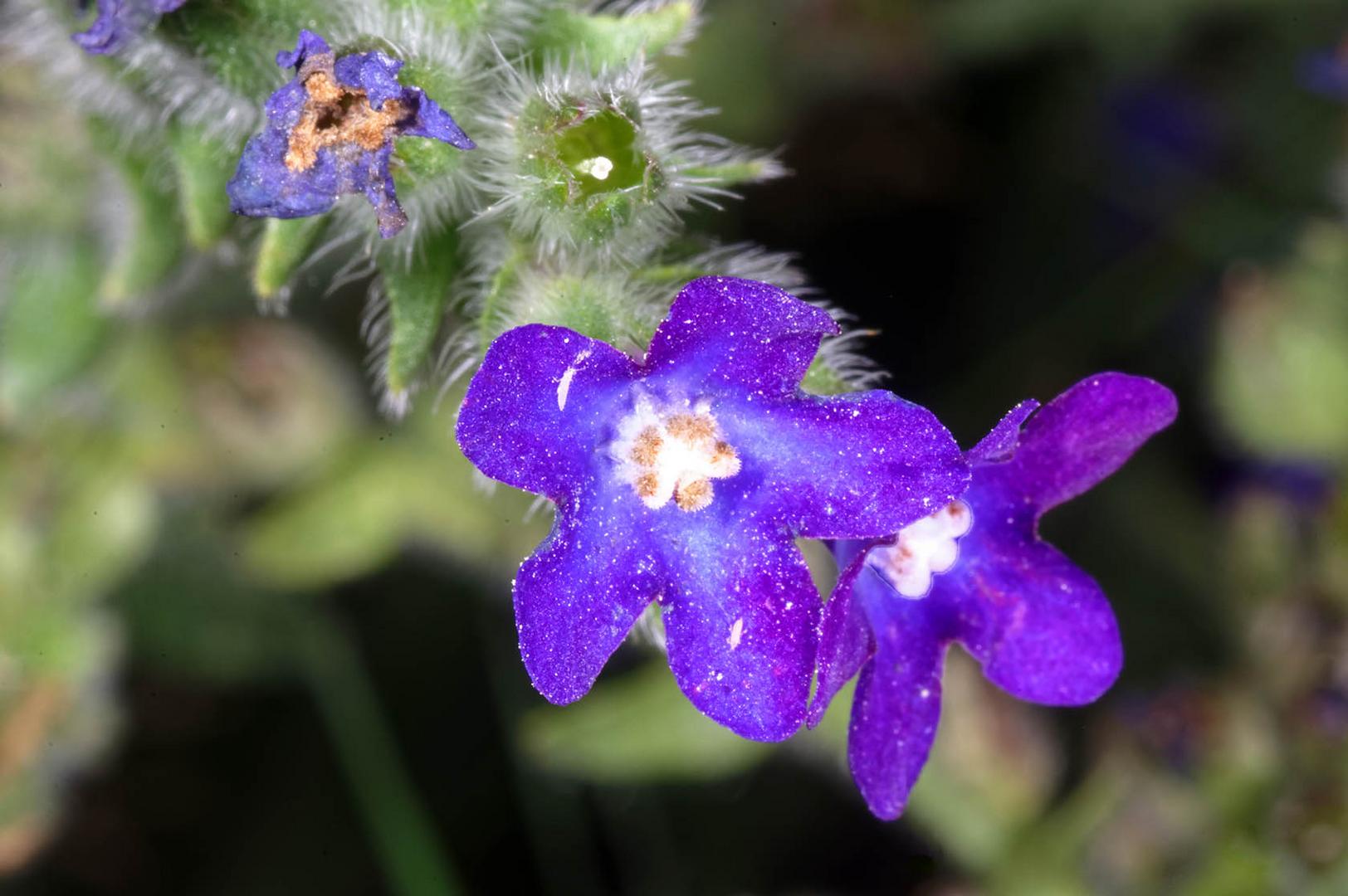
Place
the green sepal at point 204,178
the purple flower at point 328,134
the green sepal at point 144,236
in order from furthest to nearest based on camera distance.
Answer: the green sepal at point 144,236 < the green sepal at point 204,178 < the purple flower at point 328,134

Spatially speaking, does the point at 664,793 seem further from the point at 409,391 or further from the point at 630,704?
the point at 409,391

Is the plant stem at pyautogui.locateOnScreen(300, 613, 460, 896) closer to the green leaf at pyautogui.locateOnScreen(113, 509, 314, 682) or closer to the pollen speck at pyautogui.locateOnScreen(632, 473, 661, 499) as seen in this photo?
the green leaf at pyautogui.locateOnScreen(113, 509, 314, 682)

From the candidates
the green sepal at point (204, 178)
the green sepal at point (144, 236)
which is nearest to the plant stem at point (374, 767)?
the green sepal at point (144, 236)

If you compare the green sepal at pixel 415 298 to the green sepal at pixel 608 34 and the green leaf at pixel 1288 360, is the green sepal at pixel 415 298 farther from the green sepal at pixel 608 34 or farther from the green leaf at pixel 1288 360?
the green leaf at pixel 1288 360

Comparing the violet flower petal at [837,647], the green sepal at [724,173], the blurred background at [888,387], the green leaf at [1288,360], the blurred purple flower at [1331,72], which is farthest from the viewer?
the green leaf at [1288,360]

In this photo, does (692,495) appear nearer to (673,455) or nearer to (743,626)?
(673,455)

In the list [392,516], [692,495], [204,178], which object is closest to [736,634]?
[692,495]
